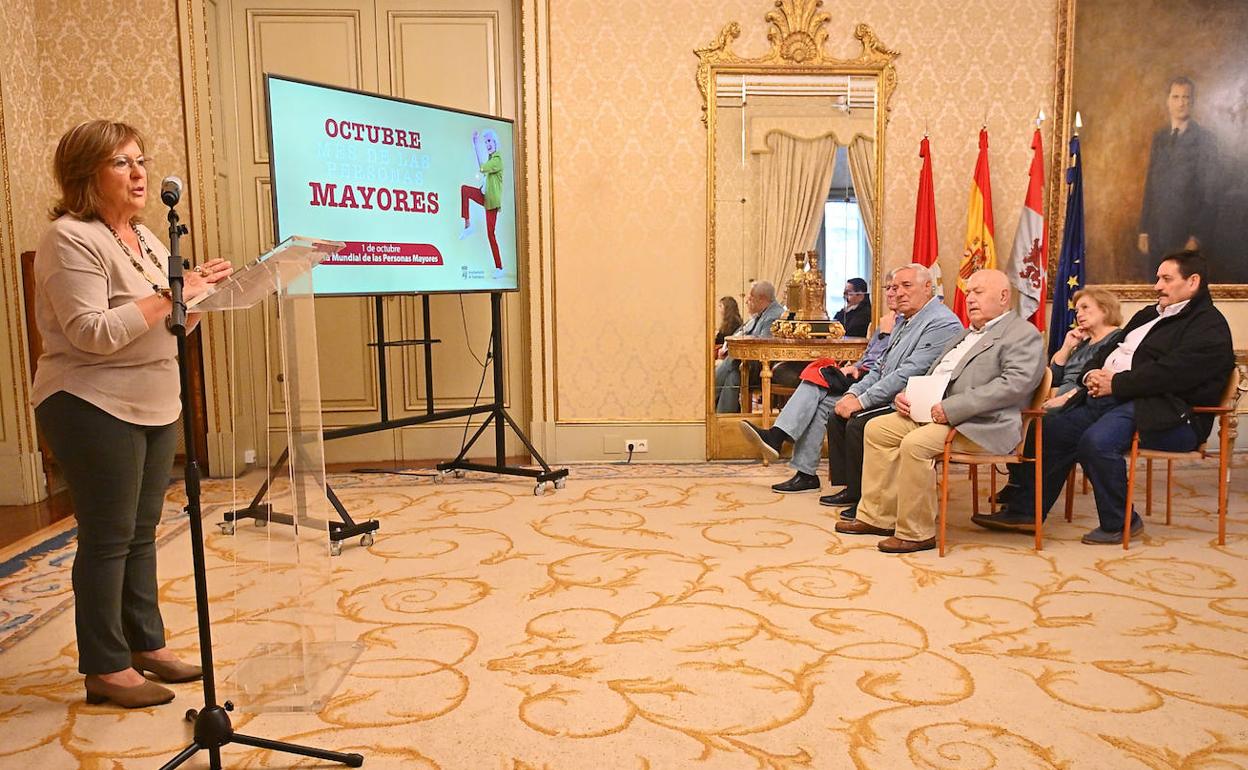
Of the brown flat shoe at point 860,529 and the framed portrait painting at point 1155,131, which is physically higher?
the framed portrait painting at point 1155,131

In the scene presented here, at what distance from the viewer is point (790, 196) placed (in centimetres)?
570

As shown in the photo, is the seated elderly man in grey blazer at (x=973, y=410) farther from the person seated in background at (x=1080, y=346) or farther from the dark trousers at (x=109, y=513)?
the dark trousers at (x=109, y=513)

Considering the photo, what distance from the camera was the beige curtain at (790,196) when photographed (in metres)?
5.70

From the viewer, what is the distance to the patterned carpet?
87.4 inches

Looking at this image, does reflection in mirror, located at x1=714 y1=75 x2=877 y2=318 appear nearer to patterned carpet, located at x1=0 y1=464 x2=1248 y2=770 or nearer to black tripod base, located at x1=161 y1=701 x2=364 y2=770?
patterned carpet, located at x1=0 y1=464 x2=1248 y2=770

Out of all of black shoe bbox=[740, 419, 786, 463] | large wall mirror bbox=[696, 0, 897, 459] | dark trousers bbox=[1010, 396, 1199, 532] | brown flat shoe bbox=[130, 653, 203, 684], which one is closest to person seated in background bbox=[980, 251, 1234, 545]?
dark trousers bbox=[1010, 396, 1199, 532]

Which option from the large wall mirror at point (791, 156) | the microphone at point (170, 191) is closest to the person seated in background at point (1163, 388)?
the large wall mirror at point (791, 156)

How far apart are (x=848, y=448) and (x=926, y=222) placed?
6.15 ft

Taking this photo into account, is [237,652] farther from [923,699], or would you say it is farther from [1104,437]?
[1104,437]

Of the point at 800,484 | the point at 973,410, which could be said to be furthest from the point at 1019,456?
the point at 800,484

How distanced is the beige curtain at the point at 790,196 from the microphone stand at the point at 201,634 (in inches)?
163

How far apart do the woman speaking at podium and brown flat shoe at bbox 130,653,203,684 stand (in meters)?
0.12

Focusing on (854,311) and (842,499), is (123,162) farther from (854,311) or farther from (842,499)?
(854,311)

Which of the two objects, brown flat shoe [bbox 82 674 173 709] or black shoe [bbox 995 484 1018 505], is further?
black shoe [bbox 995 484 1018 505]
